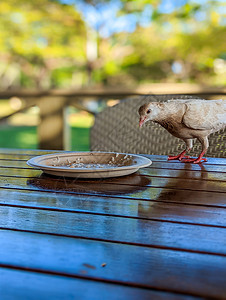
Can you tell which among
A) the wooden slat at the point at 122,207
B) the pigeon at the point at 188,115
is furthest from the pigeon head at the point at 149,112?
the wooden slat at the point at 122,207

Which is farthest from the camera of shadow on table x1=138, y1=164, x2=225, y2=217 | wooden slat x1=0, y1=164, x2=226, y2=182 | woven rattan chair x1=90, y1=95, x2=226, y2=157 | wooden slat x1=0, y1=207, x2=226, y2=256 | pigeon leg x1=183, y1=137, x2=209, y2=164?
woven rattan chair x1=90, y1=95, x2=226, y2=157

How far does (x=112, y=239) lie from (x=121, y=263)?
0.20ft

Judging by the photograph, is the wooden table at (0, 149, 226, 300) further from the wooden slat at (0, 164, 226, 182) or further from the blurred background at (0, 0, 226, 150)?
the blurred background at (0, 0, 226, 150)

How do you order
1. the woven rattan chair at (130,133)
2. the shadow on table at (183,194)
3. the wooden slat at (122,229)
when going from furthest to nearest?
the woven rattan chair at (130,133) < the shadow on table at (183,194) < the wooden slat at (122,229)

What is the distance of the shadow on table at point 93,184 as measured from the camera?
67cm

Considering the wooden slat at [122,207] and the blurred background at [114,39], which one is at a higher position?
the blurred background at [114,39]

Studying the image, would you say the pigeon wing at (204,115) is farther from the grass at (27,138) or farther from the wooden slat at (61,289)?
the grass at (27,138)

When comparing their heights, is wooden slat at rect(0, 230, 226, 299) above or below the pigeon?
below

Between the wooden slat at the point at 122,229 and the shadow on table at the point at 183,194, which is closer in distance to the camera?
the wooden slat at the point at 122,229

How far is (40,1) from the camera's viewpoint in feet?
23.5

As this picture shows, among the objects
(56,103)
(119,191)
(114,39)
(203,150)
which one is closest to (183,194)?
(119,191)

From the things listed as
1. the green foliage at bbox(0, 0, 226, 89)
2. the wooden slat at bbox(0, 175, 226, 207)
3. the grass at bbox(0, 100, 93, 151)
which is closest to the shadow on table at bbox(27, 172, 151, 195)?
the wooden slat at bbox(0, 175, 226, 207)

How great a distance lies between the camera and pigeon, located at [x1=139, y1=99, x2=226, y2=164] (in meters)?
0.87

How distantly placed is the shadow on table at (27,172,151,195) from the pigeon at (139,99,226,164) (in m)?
0.17
